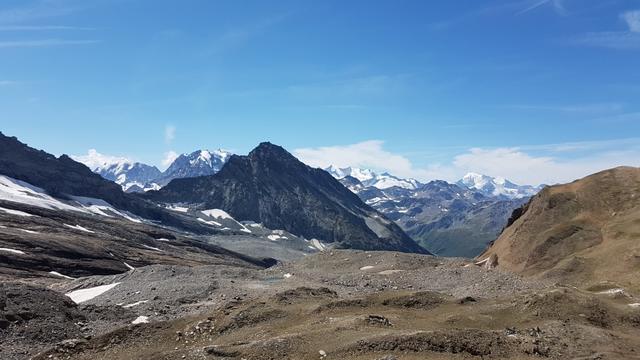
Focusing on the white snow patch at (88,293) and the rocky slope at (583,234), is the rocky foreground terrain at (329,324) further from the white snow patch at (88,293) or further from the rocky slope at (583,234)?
the white snow patch at (88,293)

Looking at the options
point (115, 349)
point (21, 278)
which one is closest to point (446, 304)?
point (115, 349)

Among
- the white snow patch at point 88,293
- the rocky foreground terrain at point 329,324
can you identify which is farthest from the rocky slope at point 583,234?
the white snow patch at point 88,293

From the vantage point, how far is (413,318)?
47250 mm

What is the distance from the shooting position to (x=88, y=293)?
259 feet

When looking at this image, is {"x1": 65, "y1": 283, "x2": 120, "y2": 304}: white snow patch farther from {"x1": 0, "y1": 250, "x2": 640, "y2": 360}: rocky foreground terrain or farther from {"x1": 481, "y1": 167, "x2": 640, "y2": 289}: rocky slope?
{"x1": 481, "y1": 167, "x2": 640, "y2": 289}: rocky slope

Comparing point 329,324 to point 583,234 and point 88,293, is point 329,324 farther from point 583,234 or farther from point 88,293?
point 583,234

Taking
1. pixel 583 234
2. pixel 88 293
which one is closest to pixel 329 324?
pixel 88 293

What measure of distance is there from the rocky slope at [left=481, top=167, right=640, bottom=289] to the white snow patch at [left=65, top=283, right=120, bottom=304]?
2351 inches

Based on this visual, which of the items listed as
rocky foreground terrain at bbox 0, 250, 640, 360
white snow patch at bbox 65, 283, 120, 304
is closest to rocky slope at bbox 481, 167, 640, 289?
rocky foreground terrain at bbox 0, 250, 640, 360

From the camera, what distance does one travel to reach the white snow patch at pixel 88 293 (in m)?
76.2

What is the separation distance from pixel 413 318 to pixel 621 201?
53893mm

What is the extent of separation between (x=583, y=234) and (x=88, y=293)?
71973mm

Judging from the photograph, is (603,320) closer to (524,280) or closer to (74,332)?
(524,280)

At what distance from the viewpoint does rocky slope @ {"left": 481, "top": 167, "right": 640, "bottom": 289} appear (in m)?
67.8
